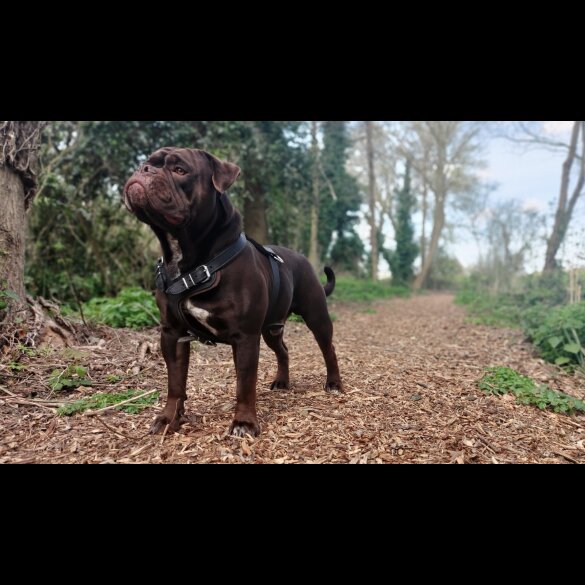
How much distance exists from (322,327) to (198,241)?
4.68 feet

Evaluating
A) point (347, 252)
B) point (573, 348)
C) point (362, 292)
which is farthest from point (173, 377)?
point (347, 252)

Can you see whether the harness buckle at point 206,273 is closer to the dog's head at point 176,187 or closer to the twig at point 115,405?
the dog's head at point 176,187

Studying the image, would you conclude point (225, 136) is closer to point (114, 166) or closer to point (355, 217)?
point (114, 166)

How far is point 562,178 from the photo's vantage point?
574 inches

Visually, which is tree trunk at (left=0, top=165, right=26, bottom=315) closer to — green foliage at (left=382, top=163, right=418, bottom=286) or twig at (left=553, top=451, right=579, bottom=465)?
twig at (left=553, top=451, right=579, bottom=465)

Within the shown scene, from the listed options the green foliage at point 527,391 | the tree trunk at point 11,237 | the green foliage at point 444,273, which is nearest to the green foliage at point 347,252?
the green foliage at point 444,273

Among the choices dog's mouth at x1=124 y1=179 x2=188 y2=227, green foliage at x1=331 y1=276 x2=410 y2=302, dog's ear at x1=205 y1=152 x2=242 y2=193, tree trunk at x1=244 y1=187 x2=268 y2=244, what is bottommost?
green foliage at x1=331 y1=276 x2=410 y2=302

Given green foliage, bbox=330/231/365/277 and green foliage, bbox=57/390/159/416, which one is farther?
green foliage, bbox=330/231/365/277

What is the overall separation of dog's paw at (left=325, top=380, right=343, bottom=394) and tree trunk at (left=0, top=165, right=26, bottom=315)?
2860 mm

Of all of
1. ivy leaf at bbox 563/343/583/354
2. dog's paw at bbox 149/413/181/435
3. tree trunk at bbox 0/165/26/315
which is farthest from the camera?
ivy leaf at bbox 563/343/583/354

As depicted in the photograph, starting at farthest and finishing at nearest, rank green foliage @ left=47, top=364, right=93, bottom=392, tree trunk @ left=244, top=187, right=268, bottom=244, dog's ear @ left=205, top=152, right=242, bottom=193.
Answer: tree trunk @ left=244, top=187, right=268, bottom=244, green foliage @ left=47, top=364, right=93, bottom=392, dog's ear @ left=205, top=152, right=242, bottom=193

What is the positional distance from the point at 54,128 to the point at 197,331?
24.8 ft

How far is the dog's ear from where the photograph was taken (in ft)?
8.32

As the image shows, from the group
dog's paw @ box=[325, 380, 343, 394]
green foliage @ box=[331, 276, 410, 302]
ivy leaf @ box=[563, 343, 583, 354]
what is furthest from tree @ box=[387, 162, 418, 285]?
dog's paw @ box=[325, 380, 343, 394]
